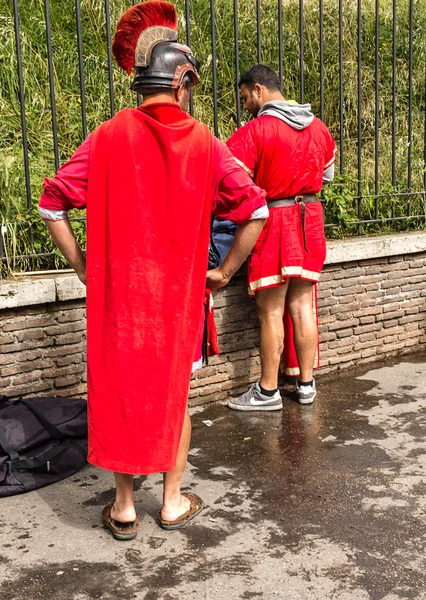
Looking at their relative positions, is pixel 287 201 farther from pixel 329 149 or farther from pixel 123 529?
pixel 123 529

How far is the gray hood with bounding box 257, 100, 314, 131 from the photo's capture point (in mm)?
5293

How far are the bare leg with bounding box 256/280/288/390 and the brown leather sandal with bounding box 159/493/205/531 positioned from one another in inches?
64.8

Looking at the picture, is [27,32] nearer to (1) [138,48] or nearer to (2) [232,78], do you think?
(2) [232,78]

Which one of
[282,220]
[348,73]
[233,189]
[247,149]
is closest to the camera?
[233,189]

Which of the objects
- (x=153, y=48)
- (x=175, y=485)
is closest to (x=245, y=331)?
(x=175, y=485)

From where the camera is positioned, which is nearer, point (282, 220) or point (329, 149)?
point (282, 220)

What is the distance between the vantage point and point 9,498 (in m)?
4.15

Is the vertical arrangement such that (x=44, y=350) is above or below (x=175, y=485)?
above

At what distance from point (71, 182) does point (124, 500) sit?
139 cm

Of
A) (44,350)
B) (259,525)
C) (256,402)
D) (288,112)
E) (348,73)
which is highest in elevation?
(348,73)

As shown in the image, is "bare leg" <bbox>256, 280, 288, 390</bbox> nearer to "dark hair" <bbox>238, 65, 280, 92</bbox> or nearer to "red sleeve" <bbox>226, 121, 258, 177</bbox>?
"red sleeve" <bbox>226, 121, 258, 177</bbox>

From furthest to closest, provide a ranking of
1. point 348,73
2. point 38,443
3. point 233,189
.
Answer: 1. point 348,73
2. point 38,443
3. point 233,189

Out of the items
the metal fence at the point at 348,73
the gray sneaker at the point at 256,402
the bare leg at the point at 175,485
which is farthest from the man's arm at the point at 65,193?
the metal fence at the point at 348,73

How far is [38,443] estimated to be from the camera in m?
4.29
